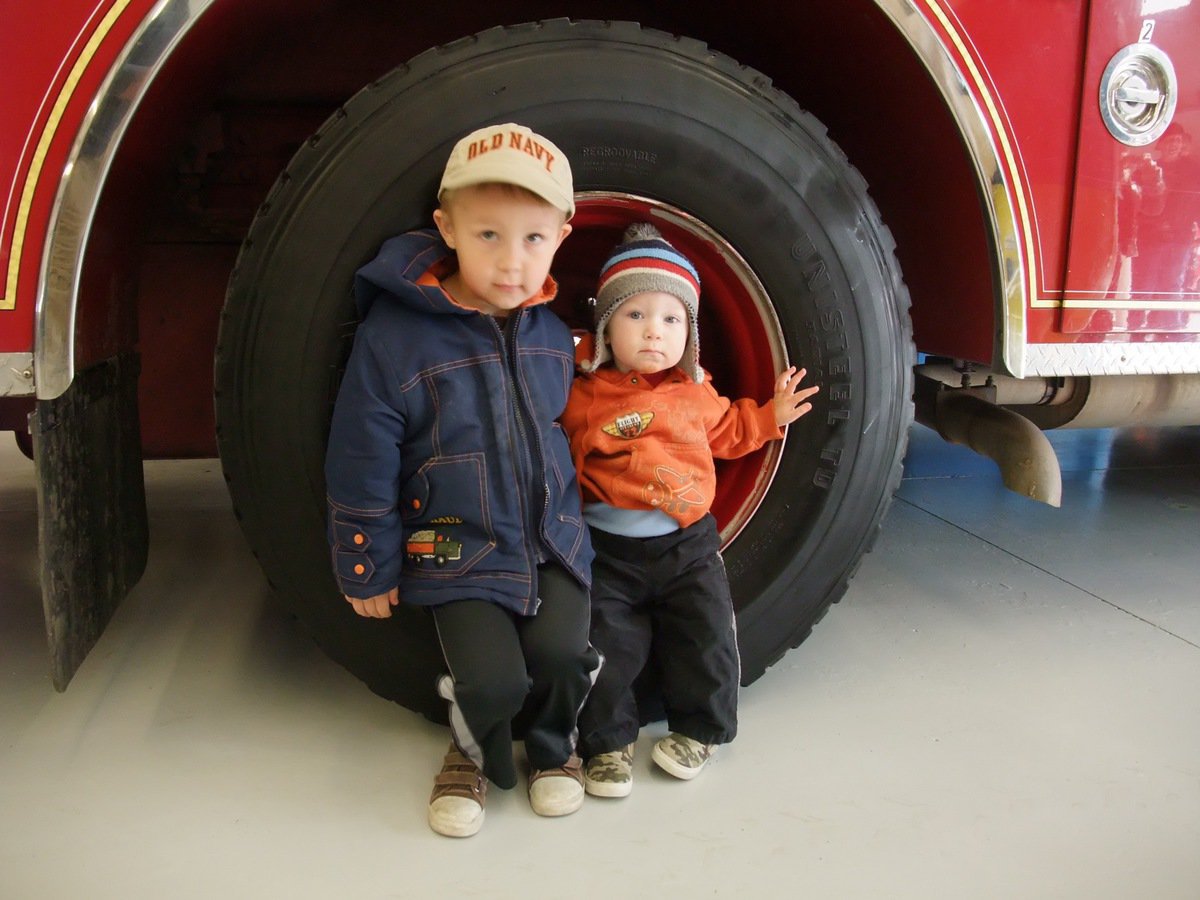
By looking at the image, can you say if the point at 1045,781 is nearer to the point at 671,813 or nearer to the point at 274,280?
the point at 671,813

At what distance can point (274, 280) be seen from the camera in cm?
124

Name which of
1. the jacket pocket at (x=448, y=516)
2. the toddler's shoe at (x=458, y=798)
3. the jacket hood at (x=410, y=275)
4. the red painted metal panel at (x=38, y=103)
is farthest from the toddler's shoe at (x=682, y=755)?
the red painted metal panel at (x=38, y=103)

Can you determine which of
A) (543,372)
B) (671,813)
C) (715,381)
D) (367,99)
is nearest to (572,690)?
(671,813)

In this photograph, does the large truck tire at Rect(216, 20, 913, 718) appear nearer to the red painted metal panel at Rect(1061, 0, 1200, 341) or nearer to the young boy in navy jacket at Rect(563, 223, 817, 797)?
the young boy in navy jacket at Rect(563, 223, 817, 797)

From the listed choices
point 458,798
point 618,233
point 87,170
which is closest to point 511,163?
point 618,233

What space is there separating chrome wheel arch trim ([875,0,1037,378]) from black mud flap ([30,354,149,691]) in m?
1.31

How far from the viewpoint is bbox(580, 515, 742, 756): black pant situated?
133 cm

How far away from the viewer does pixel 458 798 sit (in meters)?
1.20

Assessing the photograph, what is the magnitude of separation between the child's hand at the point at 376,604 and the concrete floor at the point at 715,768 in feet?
0.77

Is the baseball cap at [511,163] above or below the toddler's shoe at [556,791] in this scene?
above

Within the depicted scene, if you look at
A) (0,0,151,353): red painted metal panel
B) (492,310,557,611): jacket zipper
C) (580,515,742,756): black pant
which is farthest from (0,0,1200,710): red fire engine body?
(492,310,557,611): jacket zipper

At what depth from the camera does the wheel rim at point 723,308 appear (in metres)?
1.39

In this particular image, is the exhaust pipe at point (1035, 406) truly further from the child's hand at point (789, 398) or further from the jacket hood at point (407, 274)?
the jacket hood at point (407, 274)

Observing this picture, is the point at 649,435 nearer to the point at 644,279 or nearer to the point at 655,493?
the point at 655,493
